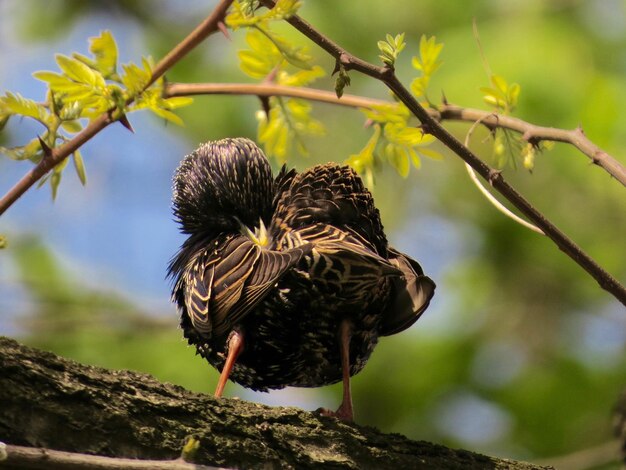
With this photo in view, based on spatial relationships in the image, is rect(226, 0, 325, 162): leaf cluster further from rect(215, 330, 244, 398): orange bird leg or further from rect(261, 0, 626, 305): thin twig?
rect(215, 330, 244, 398): orange bird leg

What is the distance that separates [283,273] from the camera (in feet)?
9.89

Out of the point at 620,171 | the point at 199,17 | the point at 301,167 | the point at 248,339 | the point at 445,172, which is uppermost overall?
the point at 199,17

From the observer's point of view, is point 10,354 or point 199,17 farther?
point 199,17

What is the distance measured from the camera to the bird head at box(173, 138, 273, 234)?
3654mm

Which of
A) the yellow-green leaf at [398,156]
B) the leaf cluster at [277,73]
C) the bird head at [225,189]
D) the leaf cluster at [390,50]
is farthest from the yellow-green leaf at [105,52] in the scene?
the yellow-green leaf at [398,156]

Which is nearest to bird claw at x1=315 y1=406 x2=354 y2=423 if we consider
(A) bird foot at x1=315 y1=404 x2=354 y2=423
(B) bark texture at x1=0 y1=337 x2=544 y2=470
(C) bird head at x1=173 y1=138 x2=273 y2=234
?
(A) bird foot at x1=315 y1=404 x2=354 y2=423

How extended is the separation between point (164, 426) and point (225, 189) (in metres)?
1.37

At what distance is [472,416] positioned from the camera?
20.9 ft

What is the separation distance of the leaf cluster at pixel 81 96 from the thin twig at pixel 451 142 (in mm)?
438

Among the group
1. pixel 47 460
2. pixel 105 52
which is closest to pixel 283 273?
pixel 105 52

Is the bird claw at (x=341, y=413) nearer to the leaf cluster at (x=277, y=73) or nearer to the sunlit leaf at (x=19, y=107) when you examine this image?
the leaf cluster at (x=277, y=73)

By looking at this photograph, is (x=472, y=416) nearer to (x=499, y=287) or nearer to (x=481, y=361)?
(x=481, y=361)

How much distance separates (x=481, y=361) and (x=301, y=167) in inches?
71.7

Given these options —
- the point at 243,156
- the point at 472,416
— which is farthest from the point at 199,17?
the point at 243,156
